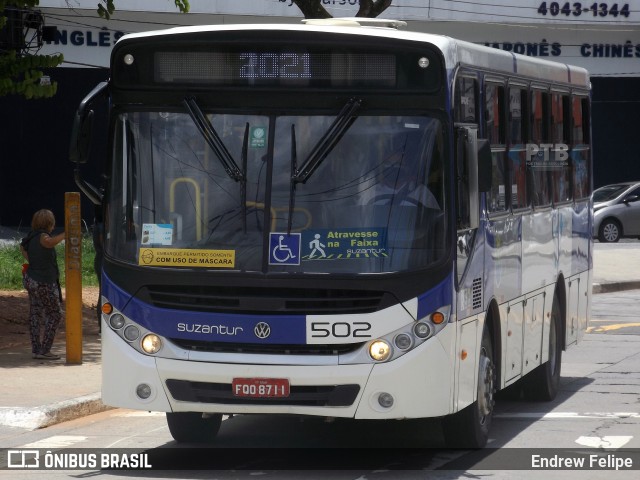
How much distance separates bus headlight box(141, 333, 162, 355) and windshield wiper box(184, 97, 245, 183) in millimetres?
1103

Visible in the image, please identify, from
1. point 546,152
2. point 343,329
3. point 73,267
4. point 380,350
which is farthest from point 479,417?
point 73,267

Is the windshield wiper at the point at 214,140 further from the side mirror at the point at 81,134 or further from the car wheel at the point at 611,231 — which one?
the car wheel at the point at 611,231

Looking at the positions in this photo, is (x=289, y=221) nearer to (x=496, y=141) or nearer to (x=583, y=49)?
(x=496, y=141)

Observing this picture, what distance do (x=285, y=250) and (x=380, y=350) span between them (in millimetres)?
836

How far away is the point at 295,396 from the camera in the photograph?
8.55 meters

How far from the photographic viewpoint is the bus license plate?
8.54 m

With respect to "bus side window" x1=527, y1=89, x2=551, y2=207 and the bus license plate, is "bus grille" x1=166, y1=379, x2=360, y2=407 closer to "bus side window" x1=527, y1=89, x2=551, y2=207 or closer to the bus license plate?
the bus license plate

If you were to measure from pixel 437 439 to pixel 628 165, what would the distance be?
1350 inches

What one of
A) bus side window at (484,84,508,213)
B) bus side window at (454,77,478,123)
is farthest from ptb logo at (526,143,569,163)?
bus side window at (454,77,478,123)

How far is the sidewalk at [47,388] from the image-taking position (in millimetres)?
11172

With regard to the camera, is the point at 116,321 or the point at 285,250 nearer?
the point at 285,250

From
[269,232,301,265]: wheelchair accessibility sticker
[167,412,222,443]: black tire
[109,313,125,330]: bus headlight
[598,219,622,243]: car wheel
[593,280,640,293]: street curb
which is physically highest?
[269,232,301,265]: wheelchair accessibility sticker

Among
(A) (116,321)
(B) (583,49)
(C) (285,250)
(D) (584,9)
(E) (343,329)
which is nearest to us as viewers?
(E) (343,329)

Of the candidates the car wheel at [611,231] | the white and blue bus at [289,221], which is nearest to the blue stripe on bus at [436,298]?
the white and blue bus at [289,221]
